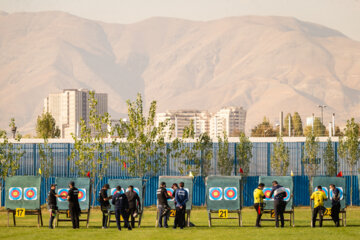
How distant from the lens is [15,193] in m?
34.1

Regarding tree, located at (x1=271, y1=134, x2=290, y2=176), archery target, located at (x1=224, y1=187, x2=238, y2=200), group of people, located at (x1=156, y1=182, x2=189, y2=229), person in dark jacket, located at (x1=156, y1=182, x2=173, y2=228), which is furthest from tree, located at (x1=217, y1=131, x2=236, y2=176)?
person in dark jacket, located at (x1=156, y1=182, x2=173, y2=228)

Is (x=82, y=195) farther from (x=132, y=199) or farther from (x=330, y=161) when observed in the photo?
(x=330, y=161)

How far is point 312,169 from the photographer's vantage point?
2047 inches

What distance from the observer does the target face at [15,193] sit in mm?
33969

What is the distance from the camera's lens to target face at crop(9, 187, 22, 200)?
3397 centimetres

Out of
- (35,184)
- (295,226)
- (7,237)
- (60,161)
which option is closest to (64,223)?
(35,184)

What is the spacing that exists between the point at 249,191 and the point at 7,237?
25.1 m

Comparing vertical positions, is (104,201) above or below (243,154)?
below

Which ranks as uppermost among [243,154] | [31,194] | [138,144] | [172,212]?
[138,144]

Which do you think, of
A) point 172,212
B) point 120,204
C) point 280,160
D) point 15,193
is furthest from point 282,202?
point 280,160

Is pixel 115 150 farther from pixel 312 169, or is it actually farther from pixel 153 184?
pixel 312 169

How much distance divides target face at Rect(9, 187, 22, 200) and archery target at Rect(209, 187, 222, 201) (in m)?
9.79

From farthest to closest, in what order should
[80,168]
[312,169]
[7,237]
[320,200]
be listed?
[312,169]
[80,168]
[320,200]
[7,237]

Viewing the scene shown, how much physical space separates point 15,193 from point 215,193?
10273 mm
